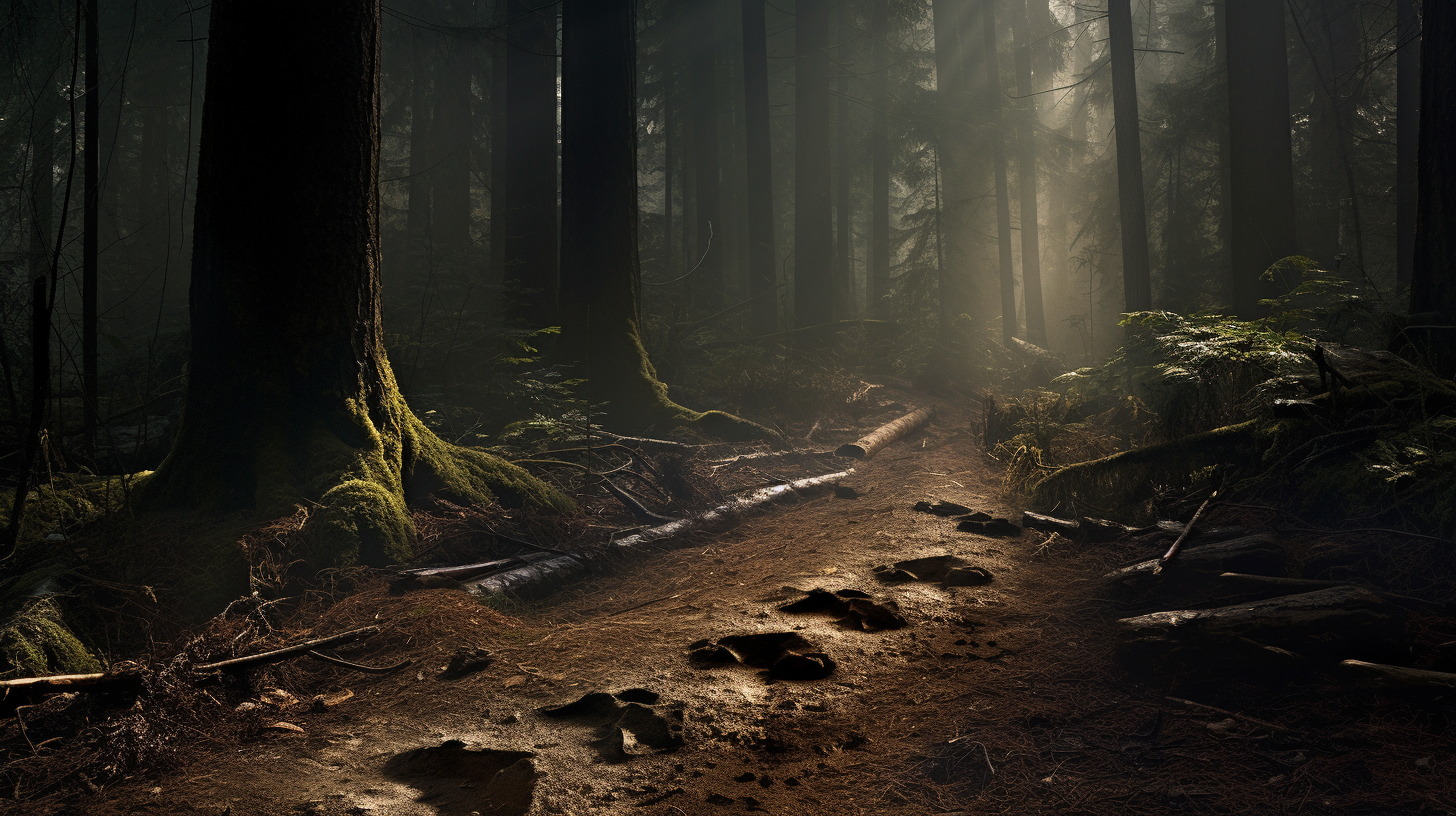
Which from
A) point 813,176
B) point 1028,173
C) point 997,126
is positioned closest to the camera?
point 813,176

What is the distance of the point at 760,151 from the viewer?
18094mm

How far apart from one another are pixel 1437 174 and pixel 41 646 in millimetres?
9643

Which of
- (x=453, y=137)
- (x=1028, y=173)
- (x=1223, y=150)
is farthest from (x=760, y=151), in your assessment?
(x=1028, y=173)

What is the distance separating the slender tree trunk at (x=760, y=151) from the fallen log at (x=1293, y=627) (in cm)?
1461

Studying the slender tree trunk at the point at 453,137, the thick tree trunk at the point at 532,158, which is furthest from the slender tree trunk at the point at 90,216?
the slender tree trunk at the point at 453,137

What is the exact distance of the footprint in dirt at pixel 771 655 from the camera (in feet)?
11.0

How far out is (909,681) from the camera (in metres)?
3.29

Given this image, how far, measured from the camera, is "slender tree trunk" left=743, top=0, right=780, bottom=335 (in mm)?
17609

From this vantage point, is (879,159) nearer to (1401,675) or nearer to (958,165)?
(958,165)

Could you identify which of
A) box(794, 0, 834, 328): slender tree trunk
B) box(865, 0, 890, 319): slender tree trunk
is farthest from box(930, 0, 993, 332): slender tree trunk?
box(794, 0, 834, 328): slender tree trunk

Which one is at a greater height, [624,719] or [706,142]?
[706,142]

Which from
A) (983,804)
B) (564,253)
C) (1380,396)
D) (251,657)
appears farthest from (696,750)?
(564,253)

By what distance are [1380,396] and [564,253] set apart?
8253 millimetres

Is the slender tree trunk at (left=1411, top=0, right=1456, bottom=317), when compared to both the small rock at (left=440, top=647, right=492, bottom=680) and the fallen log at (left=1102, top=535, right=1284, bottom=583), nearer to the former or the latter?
the fallen log at (left=1102, top=535, right=1284, bottom=583)
